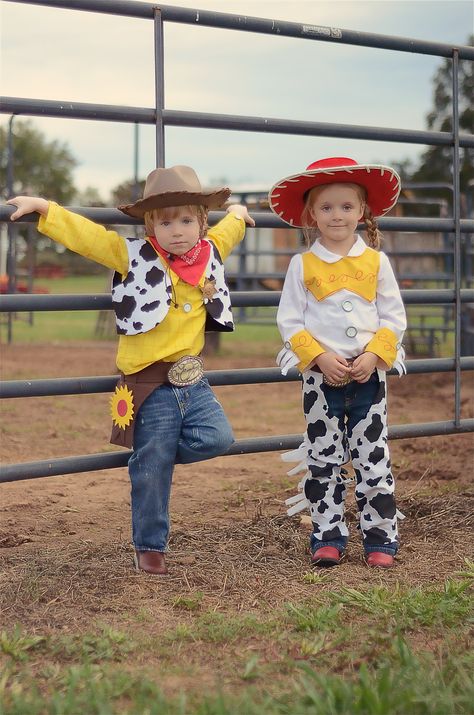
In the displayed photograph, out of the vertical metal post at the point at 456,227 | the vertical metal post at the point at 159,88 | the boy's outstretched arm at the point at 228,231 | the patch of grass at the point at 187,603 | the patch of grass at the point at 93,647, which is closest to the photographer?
the patch of grass at the point at 93,647

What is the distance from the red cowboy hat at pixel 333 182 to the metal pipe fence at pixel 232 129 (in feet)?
0.92

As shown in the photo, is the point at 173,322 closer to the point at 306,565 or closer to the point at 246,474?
the point at 306,565

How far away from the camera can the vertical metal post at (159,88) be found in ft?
12.4

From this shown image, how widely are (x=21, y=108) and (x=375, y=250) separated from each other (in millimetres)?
1366

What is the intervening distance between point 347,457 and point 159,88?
1.58 m

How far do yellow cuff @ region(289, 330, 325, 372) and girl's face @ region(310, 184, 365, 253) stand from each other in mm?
341

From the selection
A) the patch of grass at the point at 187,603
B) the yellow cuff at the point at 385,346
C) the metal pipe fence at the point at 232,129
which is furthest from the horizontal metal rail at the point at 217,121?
the patch of grass at the point at 187,603

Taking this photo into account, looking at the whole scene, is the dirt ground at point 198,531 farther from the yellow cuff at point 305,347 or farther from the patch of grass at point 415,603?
the yellow cuff at point 305,347

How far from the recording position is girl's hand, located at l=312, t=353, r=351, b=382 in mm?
3396

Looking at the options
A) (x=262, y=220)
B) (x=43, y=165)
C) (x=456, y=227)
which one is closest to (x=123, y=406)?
(x=262, y=220)

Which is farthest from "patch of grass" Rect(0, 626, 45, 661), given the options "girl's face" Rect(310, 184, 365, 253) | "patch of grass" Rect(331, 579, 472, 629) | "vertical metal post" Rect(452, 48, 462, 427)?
"vertical metal post" Rect(452, 48, 462, 427)

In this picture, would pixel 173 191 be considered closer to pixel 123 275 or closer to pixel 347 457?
pixel 123 275

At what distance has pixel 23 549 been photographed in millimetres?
3703

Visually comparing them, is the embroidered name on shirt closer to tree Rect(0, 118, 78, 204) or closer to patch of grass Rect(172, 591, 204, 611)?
patch of grass Rect(172, 591, 204, 611)
